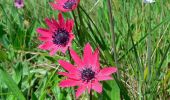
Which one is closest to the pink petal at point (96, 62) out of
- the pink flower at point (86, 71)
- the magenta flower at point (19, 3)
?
the pink flower at point (86, 71)

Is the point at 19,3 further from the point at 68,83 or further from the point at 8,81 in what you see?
the point at 68,83

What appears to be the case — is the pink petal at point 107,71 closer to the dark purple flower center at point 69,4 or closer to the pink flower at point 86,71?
the pink flower at point 86,71

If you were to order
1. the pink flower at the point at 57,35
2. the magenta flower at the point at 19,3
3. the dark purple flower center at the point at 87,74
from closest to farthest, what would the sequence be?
the dark purple flower center at the point at 87,74, the pink flower at the point at 57,35, the magenta flower at the point at 19,3

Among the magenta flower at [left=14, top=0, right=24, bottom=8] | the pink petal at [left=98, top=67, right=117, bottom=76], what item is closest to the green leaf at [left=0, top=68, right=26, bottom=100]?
the pink petal at [left=98, top=67, right=117, bottom=76]

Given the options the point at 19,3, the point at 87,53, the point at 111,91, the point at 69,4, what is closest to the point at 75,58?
the point at 87,53

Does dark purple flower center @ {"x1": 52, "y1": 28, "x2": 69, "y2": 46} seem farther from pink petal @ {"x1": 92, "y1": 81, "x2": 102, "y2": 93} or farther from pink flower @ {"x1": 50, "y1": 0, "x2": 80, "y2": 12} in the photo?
pink petal @ {"x1": 92, "y1": 81, "x2": 102, "y2": 93}
